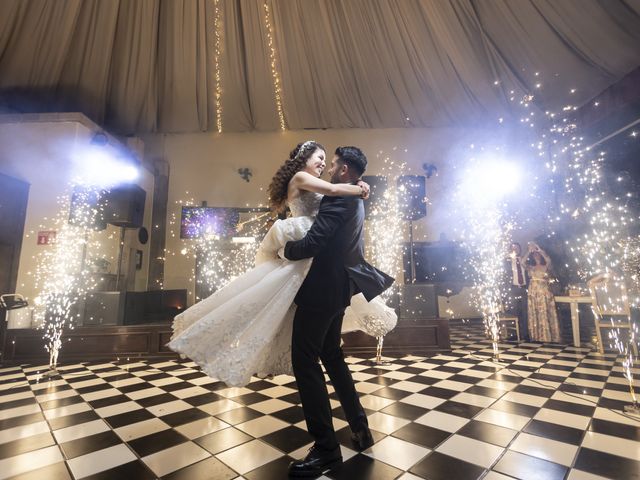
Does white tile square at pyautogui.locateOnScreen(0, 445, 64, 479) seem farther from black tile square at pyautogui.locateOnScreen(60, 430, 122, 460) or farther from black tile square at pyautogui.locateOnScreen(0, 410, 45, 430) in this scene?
black tile square at pyautogui.locateOnScreen(0, 410, 45, 430)

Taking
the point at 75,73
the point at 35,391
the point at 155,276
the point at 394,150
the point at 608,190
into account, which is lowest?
the point at 35,391

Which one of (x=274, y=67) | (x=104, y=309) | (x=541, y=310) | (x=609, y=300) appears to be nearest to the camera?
(x=609, y=300)

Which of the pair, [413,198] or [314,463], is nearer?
[314,463]

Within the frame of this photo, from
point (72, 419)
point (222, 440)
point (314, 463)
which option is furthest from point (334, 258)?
point (72, 419)

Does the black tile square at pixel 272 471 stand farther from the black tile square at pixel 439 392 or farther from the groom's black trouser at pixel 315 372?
the black tile square at pixel 439 392

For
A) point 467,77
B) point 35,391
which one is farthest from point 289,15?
point 35,391

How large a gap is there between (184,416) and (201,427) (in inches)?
10.3

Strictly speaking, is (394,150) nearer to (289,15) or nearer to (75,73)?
(289,15)

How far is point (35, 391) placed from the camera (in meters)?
2.56

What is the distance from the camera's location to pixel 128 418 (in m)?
1.93

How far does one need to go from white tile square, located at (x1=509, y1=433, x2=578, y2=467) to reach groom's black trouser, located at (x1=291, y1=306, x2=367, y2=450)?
2.72 feet

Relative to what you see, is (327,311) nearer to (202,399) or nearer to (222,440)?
(222,440)

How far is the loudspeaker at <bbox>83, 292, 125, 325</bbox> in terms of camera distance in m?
3.97

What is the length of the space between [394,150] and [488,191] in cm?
219
